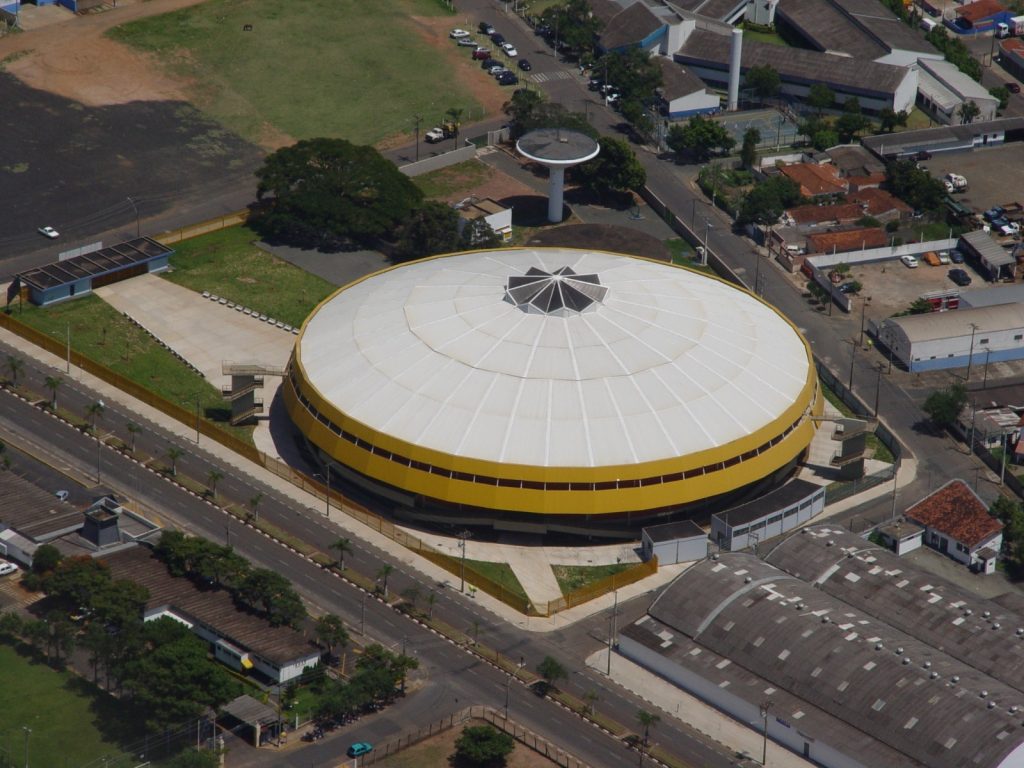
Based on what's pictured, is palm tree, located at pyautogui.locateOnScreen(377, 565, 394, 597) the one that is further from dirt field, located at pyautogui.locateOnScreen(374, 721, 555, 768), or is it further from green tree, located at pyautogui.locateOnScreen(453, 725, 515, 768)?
green tree, located at pyautogui.locateOnScreen(453, 725, 515, 768)

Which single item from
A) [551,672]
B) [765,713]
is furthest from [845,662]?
[551,672]

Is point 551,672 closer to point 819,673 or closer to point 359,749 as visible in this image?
point 359,749

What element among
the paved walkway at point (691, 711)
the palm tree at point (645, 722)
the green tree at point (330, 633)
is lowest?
the paved walkway at point (691, 711)

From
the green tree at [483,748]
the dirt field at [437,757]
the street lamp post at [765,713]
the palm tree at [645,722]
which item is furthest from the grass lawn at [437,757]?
the street lamp post at [765,713]

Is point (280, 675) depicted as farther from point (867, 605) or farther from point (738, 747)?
point (867, 605)

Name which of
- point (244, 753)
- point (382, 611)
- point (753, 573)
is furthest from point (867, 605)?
point (244, 753)

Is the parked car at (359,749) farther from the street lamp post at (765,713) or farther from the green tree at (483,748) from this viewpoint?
the street lamp post at (765,713)
